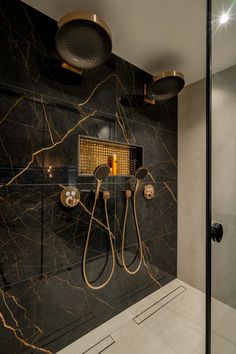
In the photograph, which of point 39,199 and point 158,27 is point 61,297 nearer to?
point 39,199

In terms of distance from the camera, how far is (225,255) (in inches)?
40.2

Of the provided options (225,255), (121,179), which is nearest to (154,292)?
(225,255)

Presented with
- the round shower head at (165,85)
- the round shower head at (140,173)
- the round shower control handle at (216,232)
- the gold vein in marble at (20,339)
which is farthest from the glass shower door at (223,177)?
the gold vein in marble at (20,339)

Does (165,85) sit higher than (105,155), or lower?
higher

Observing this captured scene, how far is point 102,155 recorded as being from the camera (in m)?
1.33

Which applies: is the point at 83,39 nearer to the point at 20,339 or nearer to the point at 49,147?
the point at 49,147

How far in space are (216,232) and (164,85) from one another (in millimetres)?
Result: 1069

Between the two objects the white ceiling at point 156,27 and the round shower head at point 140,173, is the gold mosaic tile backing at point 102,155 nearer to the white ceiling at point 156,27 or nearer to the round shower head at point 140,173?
the round shower head at point 140,173

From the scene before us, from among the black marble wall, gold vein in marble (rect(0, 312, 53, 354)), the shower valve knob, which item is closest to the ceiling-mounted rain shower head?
the black marble wall

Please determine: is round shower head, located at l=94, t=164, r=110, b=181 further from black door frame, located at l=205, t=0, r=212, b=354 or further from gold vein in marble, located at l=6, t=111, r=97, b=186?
black door frame, located at l=205, t=0, r=212, b=354

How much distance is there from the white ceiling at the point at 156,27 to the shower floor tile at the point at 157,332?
1583 mm

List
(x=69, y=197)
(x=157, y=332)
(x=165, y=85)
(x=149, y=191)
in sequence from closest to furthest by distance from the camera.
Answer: (x=69, y=197)
(x=157, y=332)
(x=165, y=85)
(x=149, y=191)

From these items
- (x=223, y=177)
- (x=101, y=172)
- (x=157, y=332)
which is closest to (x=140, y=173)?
(x=101, y=172)

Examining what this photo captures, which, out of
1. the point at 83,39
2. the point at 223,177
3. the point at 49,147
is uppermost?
the point at 83,39
